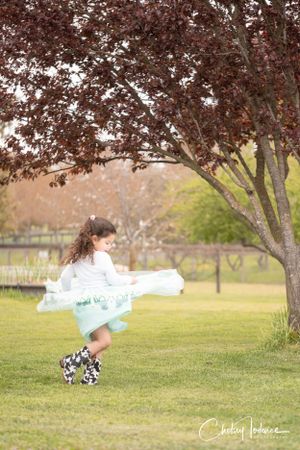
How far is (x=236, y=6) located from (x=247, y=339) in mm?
5713

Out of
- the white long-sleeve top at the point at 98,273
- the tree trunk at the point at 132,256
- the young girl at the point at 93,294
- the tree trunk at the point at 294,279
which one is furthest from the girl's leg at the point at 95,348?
the tree trunk at the point at 132,256

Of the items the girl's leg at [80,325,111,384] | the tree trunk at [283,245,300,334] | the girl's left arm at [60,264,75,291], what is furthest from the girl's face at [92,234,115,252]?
the tree trunk at [283,245,300,334]

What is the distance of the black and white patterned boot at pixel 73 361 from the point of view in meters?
9.77

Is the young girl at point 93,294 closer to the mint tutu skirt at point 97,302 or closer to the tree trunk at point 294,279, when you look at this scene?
the mint tutu skirt at point 97,302

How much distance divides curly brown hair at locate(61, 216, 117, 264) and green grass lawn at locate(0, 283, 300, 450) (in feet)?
4.22

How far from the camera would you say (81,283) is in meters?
9.98

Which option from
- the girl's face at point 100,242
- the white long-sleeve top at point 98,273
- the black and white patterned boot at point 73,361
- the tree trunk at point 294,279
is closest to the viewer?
the black and white patterned boot at point 73,361

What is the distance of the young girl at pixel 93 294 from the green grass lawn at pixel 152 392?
0.97ft

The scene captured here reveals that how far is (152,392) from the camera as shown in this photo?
948 centimetres

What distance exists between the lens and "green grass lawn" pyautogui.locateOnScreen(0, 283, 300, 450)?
7.09 meters

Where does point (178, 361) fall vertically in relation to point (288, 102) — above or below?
below

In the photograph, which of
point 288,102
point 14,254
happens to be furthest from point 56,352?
point 14,254

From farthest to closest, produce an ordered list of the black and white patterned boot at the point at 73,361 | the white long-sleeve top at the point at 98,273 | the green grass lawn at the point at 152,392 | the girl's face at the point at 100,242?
1. the girl's face at the point at 100,242
2. the white long-sleeve top at the point at 98,273
3. the black and white patterned boot at the point at 73,361
4. the green grass lawn at the point at 152,392

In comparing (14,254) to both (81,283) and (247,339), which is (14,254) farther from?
(81,283)
